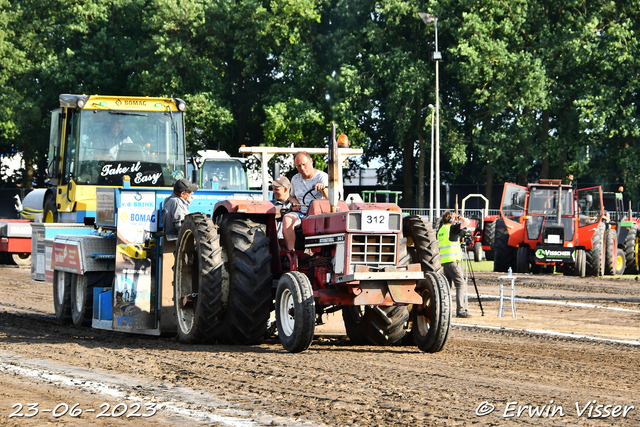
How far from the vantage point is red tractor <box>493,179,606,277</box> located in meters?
23.9

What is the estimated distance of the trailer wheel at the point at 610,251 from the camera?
24.3m

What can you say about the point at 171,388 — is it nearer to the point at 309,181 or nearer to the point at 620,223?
the point at 309,181

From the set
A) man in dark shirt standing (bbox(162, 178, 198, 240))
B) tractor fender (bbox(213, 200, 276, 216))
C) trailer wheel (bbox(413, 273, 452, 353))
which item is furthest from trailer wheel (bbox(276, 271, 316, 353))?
man in dark shirt standing (bbox(162, 178, 198, 240))

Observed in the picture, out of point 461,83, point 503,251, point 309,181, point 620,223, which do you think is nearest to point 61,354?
point 309,181

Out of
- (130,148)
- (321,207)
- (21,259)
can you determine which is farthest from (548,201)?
(321,207)

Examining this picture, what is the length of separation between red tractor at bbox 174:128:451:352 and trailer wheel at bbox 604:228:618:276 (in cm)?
1523

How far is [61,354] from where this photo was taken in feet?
30.5

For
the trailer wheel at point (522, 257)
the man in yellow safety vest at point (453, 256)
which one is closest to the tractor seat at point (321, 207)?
the man in yellow safety vest at point (453, 256)

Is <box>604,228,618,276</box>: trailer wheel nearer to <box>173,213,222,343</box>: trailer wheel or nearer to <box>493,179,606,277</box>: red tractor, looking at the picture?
<box>493,179,606,277</box>: red tractor

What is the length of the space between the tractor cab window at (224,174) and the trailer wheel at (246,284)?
1312 centimetres

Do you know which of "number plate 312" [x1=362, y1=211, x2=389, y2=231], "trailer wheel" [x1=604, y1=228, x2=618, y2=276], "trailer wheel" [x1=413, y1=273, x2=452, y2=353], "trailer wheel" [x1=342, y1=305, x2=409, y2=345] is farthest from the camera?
"trailer wheel" [x1=604, y1=228, x2=618, y2=276]

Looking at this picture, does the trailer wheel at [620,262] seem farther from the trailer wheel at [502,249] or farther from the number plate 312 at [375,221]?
the number plate 312 at [375,221]

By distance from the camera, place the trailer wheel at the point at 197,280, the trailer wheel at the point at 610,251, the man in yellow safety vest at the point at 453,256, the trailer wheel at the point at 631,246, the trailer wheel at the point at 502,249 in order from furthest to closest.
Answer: the trailer wheel at the point at 631,246 → the trailer wheel at the point at 502,249 → the trailer wheel at the point at 610,251 → the man in yellow safety vest at the point at 453,256 → the trailer wheel at the point at 197,280

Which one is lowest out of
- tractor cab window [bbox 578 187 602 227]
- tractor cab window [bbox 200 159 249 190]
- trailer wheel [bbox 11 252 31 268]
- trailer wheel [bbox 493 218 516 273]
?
trailer wheel [bbox 11 252 31 268]
